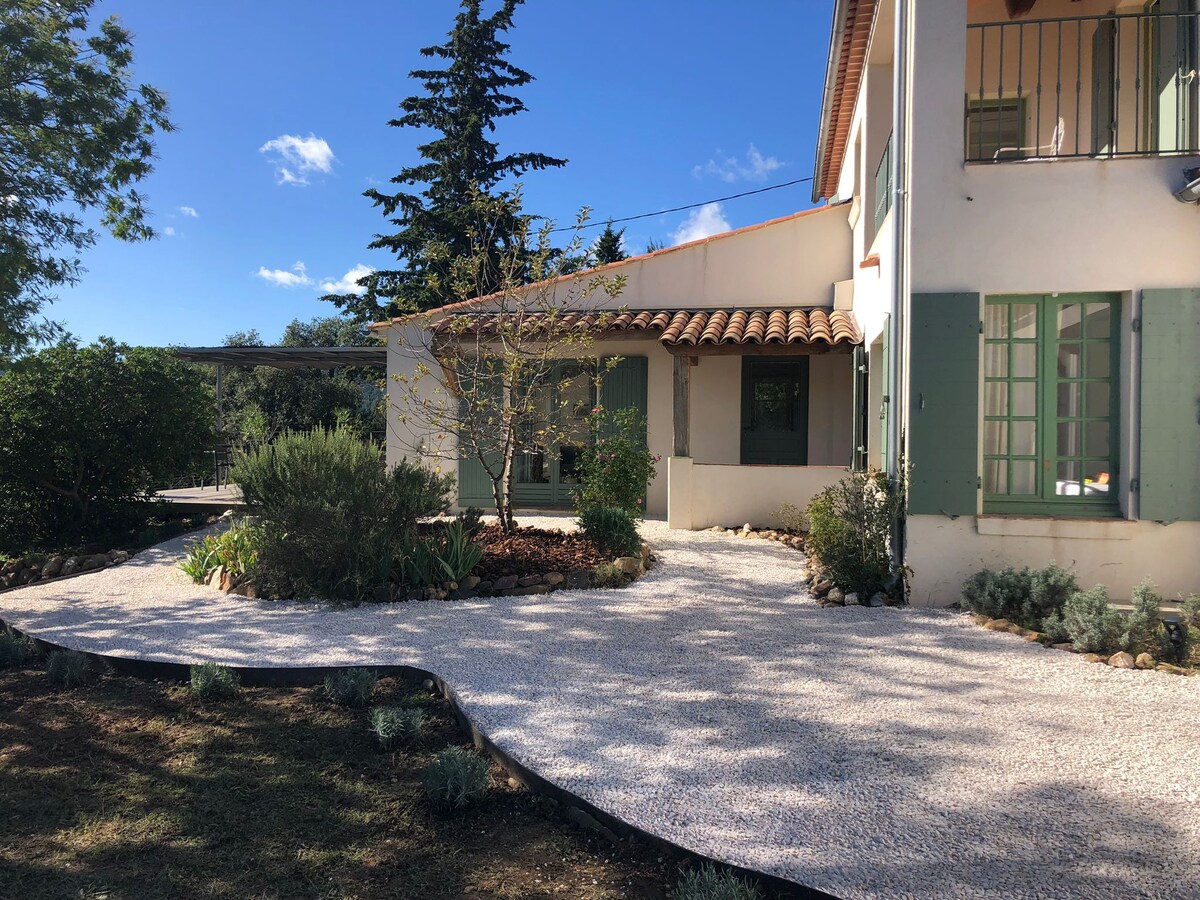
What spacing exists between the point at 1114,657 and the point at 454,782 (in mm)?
4251

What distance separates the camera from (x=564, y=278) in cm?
1028

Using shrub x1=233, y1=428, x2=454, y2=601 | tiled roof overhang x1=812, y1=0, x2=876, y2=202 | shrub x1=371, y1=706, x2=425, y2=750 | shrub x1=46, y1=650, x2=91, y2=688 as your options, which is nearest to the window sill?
shrub x1=371, y1=706, x2=425, y2=750

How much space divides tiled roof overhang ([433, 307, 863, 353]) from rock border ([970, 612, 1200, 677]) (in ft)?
15.8

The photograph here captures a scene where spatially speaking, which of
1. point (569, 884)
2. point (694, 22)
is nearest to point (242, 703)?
point (569, 884)

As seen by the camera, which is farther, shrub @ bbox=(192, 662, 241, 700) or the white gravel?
shrub @ bbox=(192, 662, 241, 700)

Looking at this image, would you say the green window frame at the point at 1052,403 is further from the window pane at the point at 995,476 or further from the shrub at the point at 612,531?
the shrub at the point at 612,531

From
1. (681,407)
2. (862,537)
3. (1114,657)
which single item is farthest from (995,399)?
(681,407)

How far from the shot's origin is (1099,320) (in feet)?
19.8

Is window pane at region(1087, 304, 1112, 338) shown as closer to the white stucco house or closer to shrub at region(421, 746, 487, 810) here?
the white stucco house

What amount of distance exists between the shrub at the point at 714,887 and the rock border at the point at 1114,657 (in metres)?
3.56

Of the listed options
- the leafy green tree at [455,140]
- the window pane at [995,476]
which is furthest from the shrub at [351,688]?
the leafy green tree at [455,140]

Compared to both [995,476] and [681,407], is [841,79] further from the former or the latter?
[995,476]

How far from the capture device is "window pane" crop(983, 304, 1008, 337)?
6.14m

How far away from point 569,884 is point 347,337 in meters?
37.9
